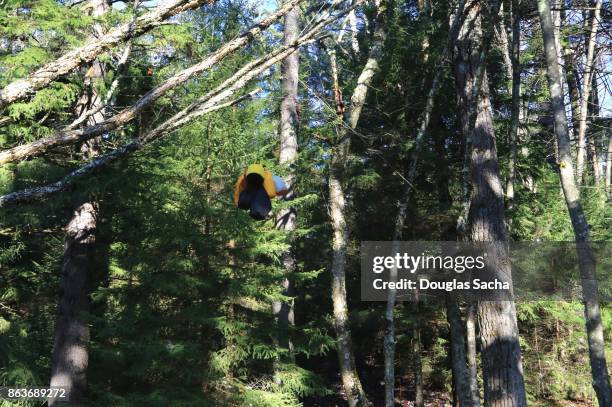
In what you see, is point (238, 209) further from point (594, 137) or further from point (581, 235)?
point (594, 137)

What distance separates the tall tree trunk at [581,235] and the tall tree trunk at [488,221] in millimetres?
962

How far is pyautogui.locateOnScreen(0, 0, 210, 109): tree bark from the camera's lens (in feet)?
11.4

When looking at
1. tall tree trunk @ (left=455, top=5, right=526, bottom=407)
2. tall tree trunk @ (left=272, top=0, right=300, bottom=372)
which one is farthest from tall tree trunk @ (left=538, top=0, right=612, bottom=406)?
tall tree trunk @ (left=272, top=0, right=300, bottom=372)

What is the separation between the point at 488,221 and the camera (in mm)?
7031

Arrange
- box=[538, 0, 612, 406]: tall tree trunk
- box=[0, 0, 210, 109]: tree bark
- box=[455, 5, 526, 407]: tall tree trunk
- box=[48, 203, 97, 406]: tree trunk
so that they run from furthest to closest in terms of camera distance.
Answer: box=[48, 203, 97, 406]: tree trunk, box=[455, 5, 526, 407]: tall tree trunk, box=[538, 0, 612, 406]: tall tree trunk, box=[0, 0, 210, 109]: tree bark

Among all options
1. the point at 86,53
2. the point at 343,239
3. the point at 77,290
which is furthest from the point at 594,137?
the point at 77,290

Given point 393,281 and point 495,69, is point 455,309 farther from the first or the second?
point 495,69

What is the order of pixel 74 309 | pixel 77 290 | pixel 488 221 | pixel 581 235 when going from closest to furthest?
pixel 581 235 → pixel 488 221 → pixel 74 309 → pixel 77 290

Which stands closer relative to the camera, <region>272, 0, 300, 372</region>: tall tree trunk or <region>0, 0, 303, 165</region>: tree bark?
<region>0, 0, 303, 165</region>: tree bark

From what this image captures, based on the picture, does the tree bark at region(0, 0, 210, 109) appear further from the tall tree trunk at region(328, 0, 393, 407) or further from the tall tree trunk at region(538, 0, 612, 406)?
the tall tree trunk at region(538, 0, 612, 406)

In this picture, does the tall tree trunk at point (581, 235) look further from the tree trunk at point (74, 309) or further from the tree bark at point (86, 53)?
the tree trunk at point (74, 309)

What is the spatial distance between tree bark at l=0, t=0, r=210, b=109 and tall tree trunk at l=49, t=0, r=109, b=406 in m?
3.69

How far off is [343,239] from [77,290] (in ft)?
13.5

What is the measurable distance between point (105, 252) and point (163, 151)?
82.8 inches
